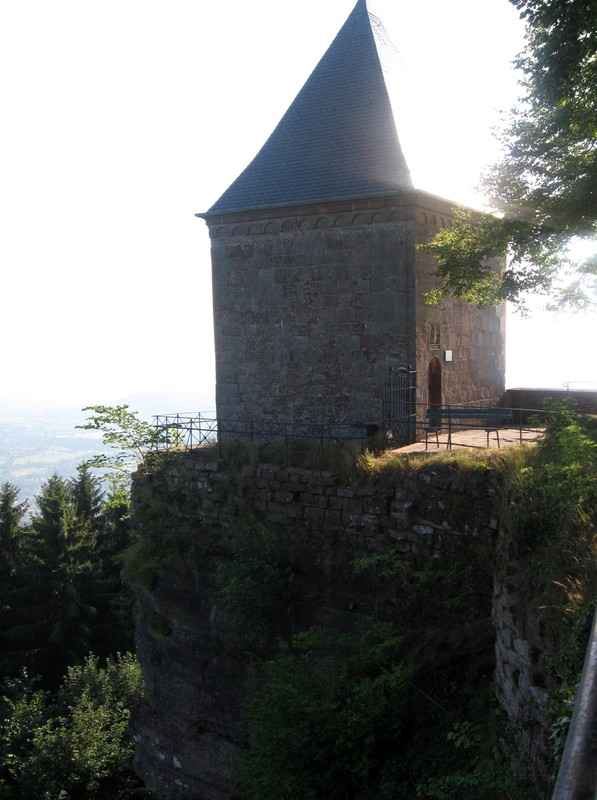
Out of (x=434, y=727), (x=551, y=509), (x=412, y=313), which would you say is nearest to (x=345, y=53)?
(x=412, y=313)

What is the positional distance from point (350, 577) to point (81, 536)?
23.0m

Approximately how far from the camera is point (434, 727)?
812 centimetres

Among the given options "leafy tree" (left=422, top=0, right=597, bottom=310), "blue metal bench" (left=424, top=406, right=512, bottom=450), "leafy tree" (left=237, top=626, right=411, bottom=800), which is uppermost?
"leafy tree" (left=422, top=0, right=597, bottom=310)

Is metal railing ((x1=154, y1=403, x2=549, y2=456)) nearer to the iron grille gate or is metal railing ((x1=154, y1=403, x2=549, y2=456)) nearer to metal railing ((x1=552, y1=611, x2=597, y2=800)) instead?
the iron grille gate

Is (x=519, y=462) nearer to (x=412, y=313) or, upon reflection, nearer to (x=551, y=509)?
(x=551, y=509)

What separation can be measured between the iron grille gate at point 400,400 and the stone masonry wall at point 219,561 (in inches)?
107

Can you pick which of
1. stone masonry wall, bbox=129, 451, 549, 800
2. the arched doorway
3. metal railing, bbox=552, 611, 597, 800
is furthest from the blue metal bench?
metal railing, bbox=552, 611, 597, 800

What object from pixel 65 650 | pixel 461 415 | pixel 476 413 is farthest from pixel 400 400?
pixel 65 650

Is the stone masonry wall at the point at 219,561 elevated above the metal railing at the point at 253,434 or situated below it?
below

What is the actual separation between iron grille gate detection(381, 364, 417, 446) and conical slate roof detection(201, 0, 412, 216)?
Answer: 3292mm

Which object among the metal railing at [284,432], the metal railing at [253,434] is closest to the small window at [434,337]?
the metal railing at [284,432]

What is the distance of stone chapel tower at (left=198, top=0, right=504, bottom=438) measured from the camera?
13609mm

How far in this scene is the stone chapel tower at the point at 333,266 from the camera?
13.6m

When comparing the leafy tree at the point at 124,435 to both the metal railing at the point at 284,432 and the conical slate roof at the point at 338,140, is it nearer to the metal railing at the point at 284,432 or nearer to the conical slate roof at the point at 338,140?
the metal railing at the point at 284,432
